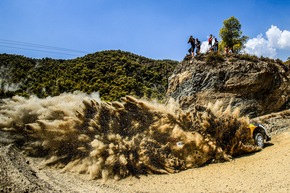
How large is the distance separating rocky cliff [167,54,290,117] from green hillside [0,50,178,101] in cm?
2140

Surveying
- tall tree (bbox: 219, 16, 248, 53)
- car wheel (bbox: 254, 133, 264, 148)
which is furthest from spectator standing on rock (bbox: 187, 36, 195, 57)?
tall tree (bbox: 219, 16, 248, 53)

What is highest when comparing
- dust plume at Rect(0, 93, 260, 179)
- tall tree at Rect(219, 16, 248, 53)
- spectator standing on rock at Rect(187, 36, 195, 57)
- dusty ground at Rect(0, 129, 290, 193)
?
tall tree at Rect(219, 16, 248, 53)

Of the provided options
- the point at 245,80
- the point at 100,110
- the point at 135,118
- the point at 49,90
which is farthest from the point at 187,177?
the point at 49,90

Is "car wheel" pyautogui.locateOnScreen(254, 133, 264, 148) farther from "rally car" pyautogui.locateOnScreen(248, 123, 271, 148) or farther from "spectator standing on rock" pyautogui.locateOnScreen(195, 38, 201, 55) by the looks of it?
"spectator standing on rock" pyautogui.locateOnScreen(195, 38, 201, 55)

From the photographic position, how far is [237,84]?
746 inches

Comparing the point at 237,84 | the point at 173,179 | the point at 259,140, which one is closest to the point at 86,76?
the point at 237,84

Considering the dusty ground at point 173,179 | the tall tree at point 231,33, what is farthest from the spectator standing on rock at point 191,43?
the tall tree at point 231,33

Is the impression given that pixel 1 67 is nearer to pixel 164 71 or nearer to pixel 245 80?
pixel 164 71

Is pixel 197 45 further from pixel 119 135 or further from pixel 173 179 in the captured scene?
pixel 173 179

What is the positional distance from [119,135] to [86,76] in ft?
138

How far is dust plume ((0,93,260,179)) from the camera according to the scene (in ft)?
33.7

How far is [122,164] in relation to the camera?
9.97 metres

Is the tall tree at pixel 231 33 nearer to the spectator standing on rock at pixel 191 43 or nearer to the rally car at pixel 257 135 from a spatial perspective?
the spectator standing on rock at pixel 191 43

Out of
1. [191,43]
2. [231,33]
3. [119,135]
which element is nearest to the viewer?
[119,135]
